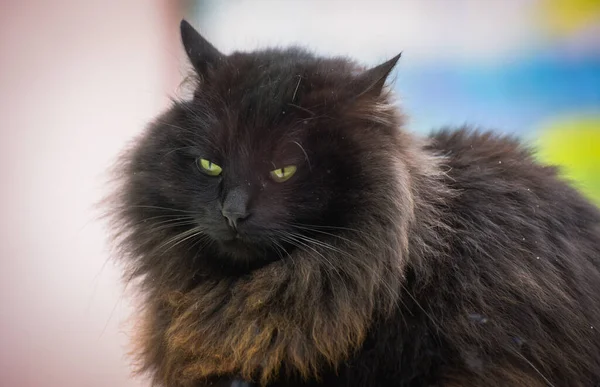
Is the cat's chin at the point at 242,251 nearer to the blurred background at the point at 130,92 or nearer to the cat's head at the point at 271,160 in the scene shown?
the cat's head at the point at 271,160

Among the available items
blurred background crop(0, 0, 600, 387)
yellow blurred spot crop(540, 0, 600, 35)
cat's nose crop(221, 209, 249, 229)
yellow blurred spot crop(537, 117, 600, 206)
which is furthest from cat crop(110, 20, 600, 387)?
yellow blurred spot crop(540, 0, 600, 35)

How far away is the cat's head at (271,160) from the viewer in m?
1.16

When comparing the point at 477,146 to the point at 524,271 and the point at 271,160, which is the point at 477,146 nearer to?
the point at 524,271

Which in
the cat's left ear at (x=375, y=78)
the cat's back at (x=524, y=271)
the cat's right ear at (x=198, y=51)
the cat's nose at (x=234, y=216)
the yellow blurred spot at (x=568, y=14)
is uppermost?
A: the yellow blurred spot at (x=568, y=14)

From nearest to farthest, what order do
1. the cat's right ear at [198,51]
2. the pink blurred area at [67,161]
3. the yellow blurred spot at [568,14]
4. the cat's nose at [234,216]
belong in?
the cat's nose at [234,216] → the cat's right ear at [198,51] → the pink blurred area at [67,161] → the yellow blurred spot at [568,14]

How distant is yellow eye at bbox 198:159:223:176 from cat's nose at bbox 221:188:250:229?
9cm

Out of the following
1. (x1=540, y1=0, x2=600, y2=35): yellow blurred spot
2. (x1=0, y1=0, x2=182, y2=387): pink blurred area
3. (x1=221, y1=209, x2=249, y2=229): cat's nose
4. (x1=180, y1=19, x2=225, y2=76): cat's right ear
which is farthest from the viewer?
(x1=540, y1=0, x2=600, y2=35): yellow blurred spot

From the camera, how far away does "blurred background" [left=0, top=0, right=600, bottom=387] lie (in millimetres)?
1648

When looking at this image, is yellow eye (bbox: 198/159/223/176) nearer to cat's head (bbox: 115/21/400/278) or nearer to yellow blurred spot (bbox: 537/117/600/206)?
cat's head (bbox: 115/21/400/278)

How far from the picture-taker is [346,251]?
118cm

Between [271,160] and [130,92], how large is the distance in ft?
3.12

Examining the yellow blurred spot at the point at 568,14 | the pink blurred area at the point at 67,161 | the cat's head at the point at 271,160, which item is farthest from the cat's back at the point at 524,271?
the pink blurred area at the point at 67,161

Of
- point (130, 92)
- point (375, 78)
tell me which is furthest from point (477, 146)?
point (130, 92)

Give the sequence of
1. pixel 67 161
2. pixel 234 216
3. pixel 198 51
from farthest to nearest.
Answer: pixel 67 161 < pixel 198 51 < pixel 234 216
